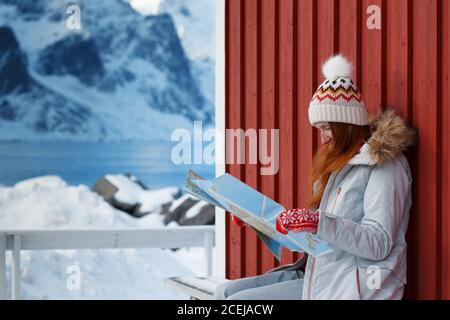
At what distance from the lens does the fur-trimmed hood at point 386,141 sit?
271 cm

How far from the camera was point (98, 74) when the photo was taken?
55.4 ft

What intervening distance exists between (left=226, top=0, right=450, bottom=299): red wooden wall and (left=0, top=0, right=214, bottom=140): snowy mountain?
495 inches

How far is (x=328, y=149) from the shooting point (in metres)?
2.93

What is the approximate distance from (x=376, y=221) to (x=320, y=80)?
110 cm

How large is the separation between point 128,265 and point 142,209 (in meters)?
3.08

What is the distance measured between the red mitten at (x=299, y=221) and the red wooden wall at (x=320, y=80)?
53cm

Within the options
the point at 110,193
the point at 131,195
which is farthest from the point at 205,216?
the point at 110,193

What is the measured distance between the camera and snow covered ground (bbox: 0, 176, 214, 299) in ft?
36.8

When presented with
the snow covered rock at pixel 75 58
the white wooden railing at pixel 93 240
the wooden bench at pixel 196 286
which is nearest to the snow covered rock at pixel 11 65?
the snow covered rock at pixel 75 58

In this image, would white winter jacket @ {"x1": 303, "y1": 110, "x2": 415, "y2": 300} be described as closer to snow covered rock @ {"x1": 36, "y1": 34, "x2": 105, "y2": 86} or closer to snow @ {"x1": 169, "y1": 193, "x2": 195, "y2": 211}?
snow @ {"x1": 169, "y1": 193, "x2": 195, "y2": 211}

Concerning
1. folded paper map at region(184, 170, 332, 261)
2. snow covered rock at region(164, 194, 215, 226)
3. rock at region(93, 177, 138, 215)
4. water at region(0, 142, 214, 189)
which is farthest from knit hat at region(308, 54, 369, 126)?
water at region(0, 142, 214, 189)

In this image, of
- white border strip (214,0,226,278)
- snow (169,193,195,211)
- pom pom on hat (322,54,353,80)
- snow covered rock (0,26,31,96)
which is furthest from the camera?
snow covered rock (0,26,31,96)

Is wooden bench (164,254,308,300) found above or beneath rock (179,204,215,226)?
above

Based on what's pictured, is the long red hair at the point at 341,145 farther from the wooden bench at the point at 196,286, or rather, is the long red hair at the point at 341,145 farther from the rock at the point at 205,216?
the rock at the point at 205,216
